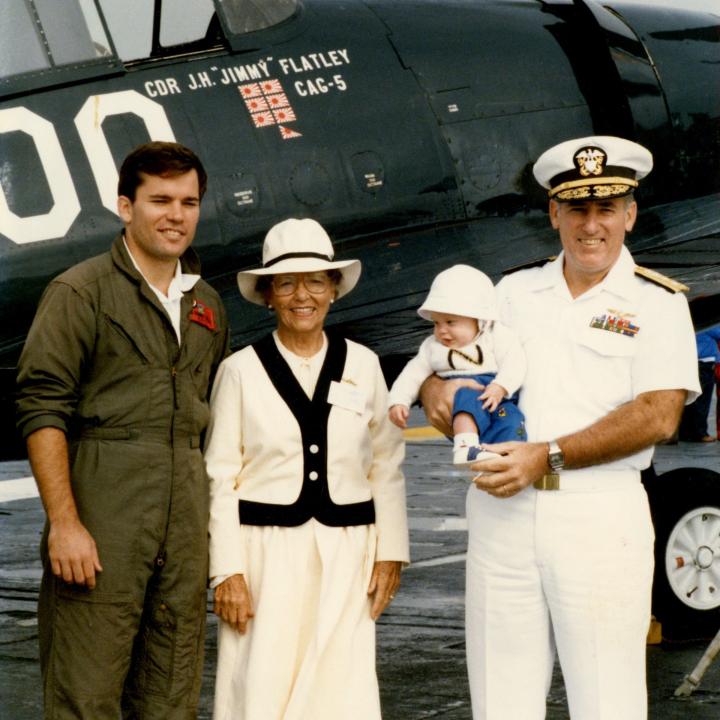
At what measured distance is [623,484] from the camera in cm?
408

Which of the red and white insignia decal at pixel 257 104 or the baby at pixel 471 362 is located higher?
the red and white insignia decal at pixel 257 104

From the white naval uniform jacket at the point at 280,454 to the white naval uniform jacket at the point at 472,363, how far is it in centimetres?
20

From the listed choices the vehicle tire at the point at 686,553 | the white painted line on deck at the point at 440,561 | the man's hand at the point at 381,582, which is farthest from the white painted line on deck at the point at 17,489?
the man's hand at the point at 381,582

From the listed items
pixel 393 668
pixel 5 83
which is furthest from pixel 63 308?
pixel 393 668

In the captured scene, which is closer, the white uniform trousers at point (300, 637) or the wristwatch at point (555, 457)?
the wristwatch at point (555, 457)

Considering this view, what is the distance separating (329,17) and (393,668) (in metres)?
3.19

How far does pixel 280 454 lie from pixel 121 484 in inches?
20.1

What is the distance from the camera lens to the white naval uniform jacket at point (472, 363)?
4098mm

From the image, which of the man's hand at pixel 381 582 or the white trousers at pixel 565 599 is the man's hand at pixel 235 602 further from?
the white trousers at pixel 565 599

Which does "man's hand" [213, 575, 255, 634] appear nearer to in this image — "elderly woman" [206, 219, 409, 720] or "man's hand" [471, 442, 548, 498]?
"elderly woman" [206, 219, 409, 720]

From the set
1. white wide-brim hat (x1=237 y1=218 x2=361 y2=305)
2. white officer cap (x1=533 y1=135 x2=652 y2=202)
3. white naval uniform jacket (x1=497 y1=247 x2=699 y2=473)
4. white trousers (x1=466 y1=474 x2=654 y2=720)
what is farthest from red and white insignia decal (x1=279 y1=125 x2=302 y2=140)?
white trousers (x1=466 y1=474 x2=654 y2=720)

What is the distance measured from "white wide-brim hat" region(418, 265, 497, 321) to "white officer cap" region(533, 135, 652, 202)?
360 millimetres

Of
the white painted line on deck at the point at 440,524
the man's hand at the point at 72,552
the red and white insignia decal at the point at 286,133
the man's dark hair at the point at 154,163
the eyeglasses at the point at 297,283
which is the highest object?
the red and white insignia decal at the point at 286,133

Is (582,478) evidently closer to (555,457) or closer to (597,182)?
(555,457)
